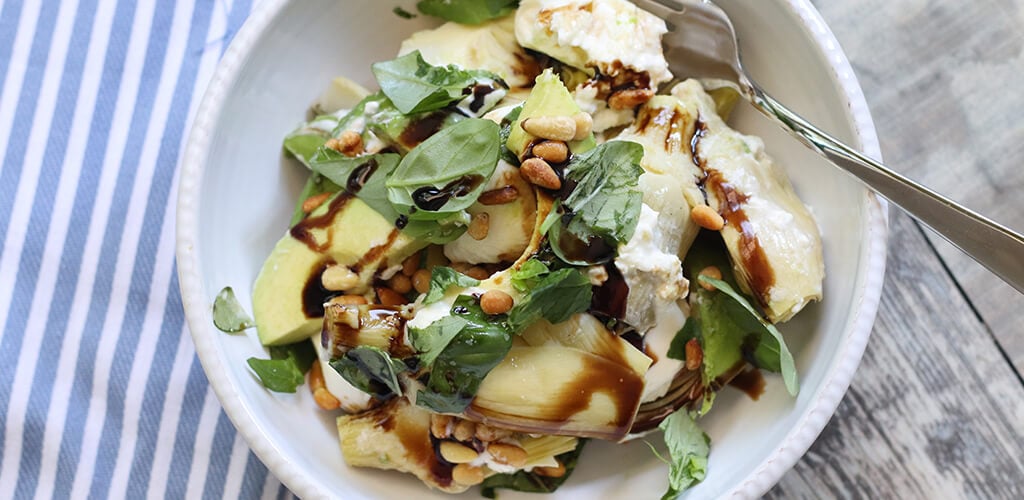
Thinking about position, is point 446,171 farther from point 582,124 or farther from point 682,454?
point 682,454

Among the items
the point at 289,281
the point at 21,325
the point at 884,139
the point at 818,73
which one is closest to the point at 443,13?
the point at 289,281

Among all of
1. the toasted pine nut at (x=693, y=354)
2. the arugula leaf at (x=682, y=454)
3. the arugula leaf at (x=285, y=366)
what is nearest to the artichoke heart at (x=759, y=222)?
the toasted pine nut at (x=693, y=354)

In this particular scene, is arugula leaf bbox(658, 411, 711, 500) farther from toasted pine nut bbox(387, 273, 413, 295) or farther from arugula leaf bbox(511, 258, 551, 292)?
toasted pine nut bbox(387, 273, 413, 295)

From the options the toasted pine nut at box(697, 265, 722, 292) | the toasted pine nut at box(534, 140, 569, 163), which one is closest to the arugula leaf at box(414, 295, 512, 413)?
the toasted pine nut at box(534, 140, 569, 163)

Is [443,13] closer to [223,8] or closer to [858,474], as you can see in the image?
[223,8]

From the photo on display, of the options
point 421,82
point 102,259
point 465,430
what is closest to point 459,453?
point 465,430

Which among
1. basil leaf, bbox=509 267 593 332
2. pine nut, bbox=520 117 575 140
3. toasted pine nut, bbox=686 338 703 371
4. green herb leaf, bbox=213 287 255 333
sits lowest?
green herb leaf, bbox=213 287 255 333
